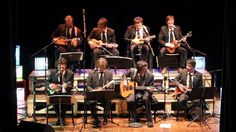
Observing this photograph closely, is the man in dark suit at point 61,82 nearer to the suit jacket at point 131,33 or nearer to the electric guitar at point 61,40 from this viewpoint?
the electric guitar at point 61,40

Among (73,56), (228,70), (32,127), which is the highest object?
(73,56)

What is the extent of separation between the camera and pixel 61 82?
11.7 m

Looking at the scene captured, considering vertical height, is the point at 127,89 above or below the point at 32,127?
above

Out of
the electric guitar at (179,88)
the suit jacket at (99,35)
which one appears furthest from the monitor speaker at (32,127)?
the suit jacket at (99,35)

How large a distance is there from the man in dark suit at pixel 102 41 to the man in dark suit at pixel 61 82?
1525 mm

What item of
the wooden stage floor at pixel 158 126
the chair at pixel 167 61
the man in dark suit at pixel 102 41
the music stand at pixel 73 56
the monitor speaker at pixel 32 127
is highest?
the man in dark suit at pixel 102 41

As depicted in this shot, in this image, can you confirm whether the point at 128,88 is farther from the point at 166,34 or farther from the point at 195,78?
the point at 166,34

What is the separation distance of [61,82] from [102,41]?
197 centimetres

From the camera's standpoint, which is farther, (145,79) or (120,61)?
(120,61)

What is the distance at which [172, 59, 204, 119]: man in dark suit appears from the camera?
1176 cm

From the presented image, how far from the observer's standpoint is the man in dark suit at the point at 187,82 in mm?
11758

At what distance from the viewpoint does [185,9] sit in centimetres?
1431

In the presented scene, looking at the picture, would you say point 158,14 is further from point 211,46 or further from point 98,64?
point 98,64

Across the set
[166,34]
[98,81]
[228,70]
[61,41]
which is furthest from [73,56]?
[228,70]
